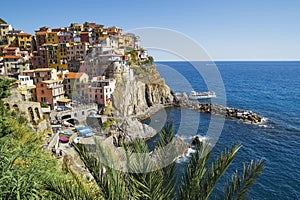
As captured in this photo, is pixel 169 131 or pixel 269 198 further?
pixel 269 198

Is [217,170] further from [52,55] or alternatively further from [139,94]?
[52,55]

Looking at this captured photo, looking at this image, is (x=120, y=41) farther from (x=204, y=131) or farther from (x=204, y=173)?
(x=204, y=173)

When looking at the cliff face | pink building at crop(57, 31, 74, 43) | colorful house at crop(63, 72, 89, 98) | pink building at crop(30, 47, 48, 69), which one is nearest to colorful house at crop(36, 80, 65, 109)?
colorful house at crop(63, 72, 89, 98)

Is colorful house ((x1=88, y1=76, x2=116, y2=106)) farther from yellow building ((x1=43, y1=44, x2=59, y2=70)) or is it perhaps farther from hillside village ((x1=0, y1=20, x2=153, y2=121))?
yellow building ((x1=43, y1=44, x2=59, y2=70))

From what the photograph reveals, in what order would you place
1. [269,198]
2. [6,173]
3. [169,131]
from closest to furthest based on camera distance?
[169,131]
[6,173]
[269,198]

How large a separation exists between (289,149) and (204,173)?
24704mm

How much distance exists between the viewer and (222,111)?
4131cm

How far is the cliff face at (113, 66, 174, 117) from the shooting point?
3688 cm

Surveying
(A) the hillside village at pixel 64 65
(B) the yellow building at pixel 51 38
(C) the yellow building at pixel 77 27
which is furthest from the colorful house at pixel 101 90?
(C) the yellow building at pixel 77 27

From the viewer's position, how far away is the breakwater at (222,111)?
3616cm

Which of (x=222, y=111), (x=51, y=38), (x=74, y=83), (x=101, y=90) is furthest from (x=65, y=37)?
(x=222, y=111)

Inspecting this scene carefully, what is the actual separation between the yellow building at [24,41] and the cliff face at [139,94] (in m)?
23.4

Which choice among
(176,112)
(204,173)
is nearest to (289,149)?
(176,112)

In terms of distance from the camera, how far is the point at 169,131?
4949 millimetres
